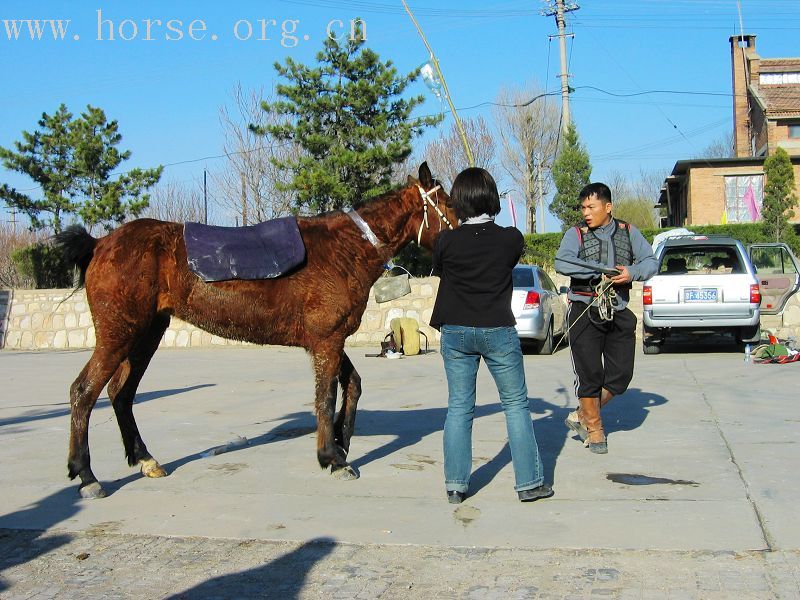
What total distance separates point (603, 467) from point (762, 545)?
1.89 meters

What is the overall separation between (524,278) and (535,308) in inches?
36.7

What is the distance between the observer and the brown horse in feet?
19.4

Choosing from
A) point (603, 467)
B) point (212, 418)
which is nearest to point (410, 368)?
point (212, 418)

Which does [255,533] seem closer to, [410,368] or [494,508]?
[494,508]

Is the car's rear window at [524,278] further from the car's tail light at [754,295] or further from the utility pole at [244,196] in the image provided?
the utility pole at [244,196]

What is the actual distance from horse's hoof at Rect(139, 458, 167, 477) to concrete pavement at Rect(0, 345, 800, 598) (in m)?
0.14

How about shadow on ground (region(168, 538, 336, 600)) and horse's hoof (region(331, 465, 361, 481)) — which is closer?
shadow on ground (region(168, 538, 336, 600))

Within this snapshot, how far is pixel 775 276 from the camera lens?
16.8 m

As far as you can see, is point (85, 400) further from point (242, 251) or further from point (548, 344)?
point (548, 344)

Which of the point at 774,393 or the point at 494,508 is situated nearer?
the point at 494,508

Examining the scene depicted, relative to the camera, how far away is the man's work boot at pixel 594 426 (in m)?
6.64

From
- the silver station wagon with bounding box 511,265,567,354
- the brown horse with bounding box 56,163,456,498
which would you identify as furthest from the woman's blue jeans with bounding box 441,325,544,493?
the silver station wagon with bounding box 511,265,567,354

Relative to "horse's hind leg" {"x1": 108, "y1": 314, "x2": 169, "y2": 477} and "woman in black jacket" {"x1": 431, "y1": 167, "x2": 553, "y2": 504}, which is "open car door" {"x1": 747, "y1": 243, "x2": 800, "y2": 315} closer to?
"woman in black jacket" {"x1": 431, "y1": 167, "x2": 553, "y2": 504}

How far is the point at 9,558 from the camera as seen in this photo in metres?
4.57
